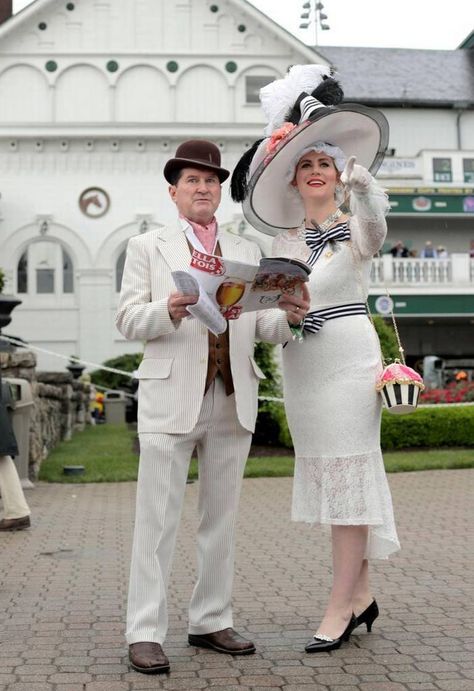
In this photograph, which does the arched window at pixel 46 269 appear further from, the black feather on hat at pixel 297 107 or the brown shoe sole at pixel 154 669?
the brown shoe sole at pixel 154 669

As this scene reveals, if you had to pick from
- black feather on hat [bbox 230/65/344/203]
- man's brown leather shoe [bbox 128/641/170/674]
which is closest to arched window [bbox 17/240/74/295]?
black feather on hat [bbox 230/65/344/203]

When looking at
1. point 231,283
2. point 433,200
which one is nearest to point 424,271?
point 433,200

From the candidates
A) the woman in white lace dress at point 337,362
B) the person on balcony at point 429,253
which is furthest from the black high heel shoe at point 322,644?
the person on balcony at point 429,253

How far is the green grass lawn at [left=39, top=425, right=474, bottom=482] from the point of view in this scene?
1305cm

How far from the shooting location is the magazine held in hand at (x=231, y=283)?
409 cm

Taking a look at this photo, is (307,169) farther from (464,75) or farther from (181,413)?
(464,75)

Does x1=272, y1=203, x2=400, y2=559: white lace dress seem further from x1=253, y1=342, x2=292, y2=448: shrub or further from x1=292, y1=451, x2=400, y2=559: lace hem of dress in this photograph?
x1=253, y1=342, x2=292, y2=448: shrub

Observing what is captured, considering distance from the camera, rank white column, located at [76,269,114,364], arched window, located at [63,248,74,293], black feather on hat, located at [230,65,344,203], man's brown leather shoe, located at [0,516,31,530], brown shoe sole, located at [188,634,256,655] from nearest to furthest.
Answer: brown shoe sole, located at [188,634,256,655], black feather on hat, located at [230,65,344,203], man's brown leather shoe, located at [0,516,31,530], white column, located at [76,269,114,364], arched window, located at [63,248,74,293]

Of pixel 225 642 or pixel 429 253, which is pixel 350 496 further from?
pixel 429 253

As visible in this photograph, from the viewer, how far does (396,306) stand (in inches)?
1458

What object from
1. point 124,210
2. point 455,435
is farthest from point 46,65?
point 455,435

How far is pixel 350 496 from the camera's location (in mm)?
4664

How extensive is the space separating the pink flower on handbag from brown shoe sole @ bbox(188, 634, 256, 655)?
7.43ft

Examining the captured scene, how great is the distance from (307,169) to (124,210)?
3231cm
